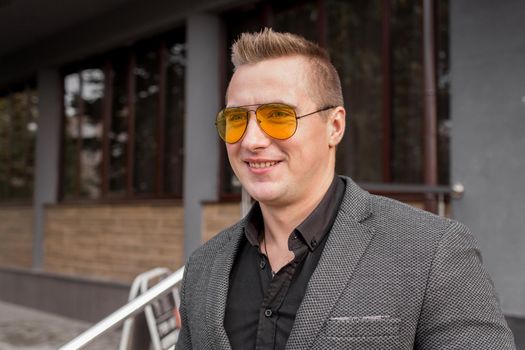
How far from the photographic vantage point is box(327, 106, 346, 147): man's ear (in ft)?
5.03

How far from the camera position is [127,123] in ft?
29.1

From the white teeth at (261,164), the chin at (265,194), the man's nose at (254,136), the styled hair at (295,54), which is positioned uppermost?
the styled hair at (295,54)

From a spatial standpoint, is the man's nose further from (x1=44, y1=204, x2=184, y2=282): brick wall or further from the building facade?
(x1=44, y1=204, x2=184, y2=282): brick wall

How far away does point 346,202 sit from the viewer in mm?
1547

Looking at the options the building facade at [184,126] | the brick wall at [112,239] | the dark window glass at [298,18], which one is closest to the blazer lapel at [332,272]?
the building facade at [184,126]

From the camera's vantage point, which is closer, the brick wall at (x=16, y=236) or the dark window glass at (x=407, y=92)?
the dark window glass at (x=407, y=92)

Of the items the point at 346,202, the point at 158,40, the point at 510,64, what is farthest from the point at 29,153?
the point at 346,202

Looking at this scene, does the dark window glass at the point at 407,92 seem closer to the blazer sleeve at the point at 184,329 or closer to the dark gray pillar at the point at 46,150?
the blazer sleeve at the point at 184,329

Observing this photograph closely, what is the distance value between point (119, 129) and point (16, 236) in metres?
3.23

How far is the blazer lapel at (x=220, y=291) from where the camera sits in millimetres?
1517

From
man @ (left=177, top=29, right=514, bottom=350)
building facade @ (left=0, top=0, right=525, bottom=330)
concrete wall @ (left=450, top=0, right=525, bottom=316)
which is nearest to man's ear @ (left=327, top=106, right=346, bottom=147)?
man @ (left=177, top=29, right=514, bottom=350)

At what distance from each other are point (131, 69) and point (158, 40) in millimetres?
695

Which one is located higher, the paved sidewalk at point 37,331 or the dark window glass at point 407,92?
the dark window glass at point 407,92

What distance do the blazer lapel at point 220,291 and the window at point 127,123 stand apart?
628cm
